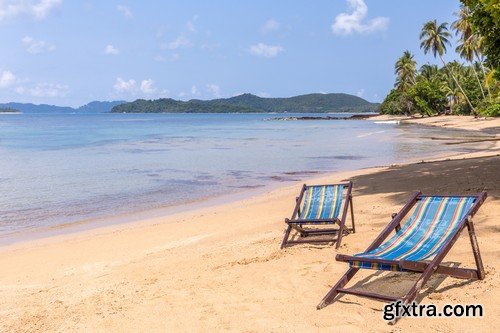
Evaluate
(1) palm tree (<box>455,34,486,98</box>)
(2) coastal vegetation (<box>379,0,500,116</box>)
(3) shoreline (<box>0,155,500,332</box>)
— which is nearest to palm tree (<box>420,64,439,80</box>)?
(2) coastal vegetation (<box>379,0,500,116</box>)

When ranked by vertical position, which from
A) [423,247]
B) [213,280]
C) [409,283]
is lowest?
[213,280]

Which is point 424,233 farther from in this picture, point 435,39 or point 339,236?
point 435,39

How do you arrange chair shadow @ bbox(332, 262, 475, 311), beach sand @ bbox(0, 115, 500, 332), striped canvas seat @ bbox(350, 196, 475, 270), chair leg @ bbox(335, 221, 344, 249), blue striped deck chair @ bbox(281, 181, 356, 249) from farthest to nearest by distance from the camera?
blue striped deck chair @ bbox(281, 181, 356, 249) < chair leg @ bbox(335, 221, 344, 249) < chair shadow @ bbox(332, 262, 475, 311) < striped canvas seat @ bbox(350, 196, 475, 270) < beach sand @ bbox(0, 115, 500, 332)

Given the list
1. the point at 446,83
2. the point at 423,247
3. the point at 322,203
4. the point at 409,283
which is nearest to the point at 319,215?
the point at 322,203

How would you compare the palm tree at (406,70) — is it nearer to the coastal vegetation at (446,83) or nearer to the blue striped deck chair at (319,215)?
the coastal vegetation at (446,83)

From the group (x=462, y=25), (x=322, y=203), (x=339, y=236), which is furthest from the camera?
(x=462, y=25)

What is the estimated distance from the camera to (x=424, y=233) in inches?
214

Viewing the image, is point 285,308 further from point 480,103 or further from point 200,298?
point 480,103

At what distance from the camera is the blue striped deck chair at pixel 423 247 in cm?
460

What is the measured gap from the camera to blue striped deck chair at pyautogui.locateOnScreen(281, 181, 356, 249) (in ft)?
24.4

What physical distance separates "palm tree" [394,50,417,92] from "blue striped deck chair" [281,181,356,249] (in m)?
91.3

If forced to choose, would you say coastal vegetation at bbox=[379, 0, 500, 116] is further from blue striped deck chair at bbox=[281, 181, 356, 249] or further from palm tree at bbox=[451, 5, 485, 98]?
blue striped deck chair at bbox=[281, 181, 356, 249]

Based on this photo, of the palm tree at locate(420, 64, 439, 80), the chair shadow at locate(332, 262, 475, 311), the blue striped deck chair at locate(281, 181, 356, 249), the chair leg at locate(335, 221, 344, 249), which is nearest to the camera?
the chair shadow at locate(332, 262, 475, 311)

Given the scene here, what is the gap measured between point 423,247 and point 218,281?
244 centimetres
